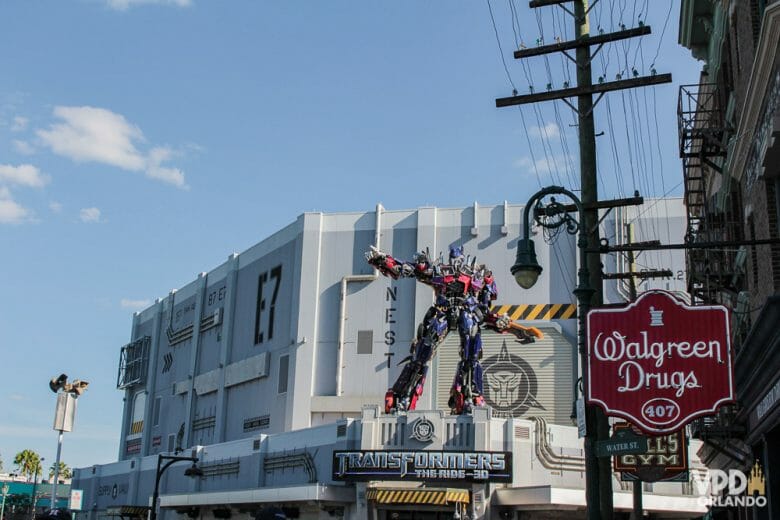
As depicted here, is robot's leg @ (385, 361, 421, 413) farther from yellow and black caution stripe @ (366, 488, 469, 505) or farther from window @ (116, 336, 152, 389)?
window @ (116, 336, 152, 389)

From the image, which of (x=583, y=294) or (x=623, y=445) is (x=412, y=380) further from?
(x=623, y=445)

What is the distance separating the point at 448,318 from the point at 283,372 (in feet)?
A: 51.7

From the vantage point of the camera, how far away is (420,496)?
30219 millimetres

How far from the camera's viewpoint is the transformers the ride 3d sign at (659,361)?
36.6 feet

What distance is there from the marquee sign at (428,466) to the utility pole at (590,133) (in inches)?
675

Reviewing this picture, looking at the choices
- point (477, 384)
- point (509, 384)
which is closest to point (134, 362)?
point (509, 384)

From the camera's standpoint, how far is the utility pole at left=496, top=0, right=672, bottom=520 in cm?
1210

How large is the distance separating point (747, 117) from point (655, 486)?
1921 centimetres

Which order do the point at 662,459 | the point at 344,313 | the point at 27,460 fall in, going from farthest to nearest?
the point at 27,460 < the point at 344,313 < the point at 662,459

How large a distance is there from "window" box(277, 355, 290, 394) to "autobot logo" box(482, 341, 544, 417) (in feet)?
33.4

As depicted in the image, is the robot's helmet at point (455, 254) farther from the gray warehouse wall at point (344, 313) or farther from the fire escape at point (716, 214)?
the fire escape at point (716, 214)

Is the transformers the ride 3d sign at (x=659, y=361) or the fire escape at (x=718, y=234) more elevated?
the fire escape at (x=718, y=234)

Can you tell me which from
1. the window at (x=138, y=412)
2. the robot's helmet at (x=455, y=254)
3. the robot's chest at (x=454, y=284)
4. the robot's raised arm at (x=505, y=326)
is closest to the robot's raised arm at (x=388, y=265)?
the robot's chest at (x=454, y=284)

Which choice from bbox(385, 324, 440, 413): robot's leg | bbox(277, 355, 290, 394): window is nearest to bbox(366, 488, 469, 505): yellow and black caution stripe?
bbox(385, 324, 440, 413): robot's leg
